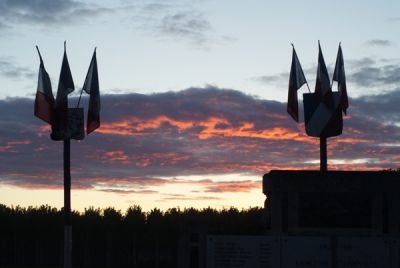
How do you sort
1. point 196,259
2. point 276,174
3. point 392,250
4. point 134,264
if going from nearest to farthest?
point 392,250, point 196,259, point 276,174, point 134,264

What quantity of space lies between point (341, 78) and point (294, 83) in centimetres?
239

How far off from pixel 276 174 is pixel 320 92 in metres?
4.23

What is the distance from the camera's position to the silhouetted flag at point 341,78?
111 ft

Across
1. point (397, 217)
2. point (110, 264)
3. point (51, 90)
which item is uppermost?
point (51, 90)

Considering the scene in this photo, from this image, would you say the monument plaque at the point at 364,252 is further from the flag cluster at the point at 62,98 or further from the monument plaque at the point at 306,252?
the flag cluster at the point at 62,98

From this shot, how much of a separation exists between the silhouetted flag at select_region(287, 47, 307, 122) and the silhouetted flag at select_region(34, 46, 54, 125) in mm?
10487

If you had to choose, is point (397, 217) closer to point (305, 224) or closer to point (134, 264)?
point (305, 224)

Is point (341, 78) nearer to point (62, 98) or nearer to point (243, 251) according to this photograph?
point (243, 251)

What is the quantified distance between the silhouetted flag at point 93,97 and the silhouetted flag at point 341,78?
10940 millimetres

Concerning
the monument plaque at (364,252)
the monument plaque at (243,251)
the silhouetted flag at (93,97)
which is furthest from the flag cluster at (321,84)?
the silhouetted flag at (93,97)

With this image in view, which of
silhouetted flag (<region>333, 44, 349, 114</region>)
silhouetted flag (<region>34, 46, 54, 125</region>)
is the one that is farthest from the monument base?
silhouetted flag (<region>34, 46, 54, 125</region>)

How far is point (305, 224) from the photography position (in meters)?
30.9

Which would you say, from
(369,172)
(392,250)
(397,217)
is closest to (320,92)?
(369,172)

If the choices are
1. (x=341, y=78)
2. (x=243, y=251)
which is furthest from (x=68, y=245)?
(x=341, y=78)
